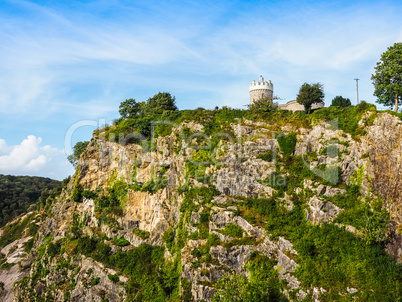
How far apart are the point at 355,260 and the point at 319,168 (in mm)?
9641

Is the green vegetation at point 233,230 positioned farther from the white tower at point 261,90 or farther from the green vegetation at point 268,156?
the white tower at point 261,90

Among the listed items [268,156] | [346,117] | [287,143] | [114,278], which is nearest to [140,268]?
[114,278]

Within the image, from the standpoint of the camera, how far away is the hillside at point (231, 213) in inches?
1009

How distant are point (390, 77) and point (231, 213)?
2180 cm

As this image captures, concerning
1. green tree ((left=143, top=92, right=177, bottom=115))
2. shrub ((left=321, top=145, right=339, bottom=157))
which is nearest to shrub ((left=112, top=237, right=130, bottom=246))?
green tree ((left=143, top=92, right=177, bottom=115))

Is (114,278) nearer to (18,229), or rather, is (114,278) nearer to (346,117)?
(346,117)

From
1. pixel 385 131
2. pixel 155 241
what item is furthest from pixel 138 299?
pixel 385 131

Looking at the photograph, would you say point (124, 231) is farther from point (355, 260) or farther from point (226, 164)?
point (355, 260)

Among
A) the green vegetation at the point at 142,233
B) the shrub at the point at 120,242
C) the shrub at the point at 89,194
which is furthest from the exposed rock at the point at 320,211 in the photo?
the shrub at the point at 89,194

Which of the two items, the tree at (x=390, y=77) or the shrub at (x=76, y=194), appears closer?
the tree at (x=390, y=77)

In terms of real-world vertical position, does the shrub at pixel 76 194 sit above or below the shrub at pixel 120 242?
above

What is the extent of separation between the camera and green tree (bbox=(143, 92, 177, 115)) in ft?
156

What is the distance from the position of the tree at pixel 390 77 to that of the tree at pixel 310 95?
6215mm

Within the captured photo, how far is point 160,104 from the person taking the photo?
47.9m
